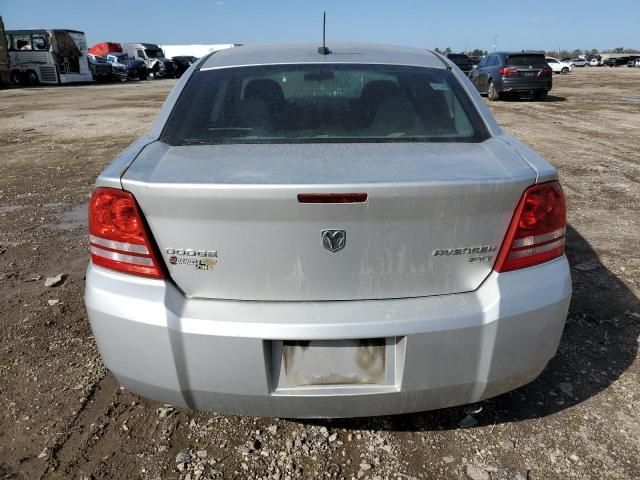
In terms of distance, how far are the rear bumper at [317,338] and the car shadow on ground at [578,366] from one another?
0.50 m

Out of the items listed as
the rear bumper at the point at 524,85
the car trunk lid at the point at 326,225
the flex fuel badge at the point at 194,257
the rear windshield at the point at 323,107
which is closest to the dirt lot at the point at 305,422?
the car trunk lid at the point at 326,225

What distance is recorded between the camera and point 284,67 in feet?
8.68

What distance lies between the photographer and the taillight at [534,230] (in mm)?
1848

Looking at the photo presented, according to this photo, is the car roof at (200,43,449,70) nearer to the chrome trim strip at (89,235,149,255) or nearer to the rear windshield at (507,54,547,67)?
the chrome trim strip at (89,235,149,255)

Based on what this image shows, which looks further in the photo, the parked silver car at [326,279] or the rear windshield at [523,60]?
the rear windshield at [523,60]

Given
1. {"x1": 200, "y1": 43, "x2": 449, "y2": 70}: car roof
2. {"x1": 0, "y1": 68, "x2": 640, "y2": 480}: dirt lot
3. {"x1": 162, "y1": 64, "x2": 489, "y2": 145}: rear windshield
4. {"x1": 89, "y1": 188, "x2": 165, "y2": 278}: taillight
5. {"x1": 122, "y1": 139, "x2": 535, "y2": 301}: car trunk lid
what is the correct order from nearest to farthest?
{"x1": 122, "y1": 139, "x2": 535, "y2": 301}: car trunk lid < {"x1": 89, "y1": 188, "x2": 165, "y2": 278}: taillight < {"x1": 0, "y1": 68, "x2": 640, "y2": 480}: dirt lot < {"x1": 162, "y1": 64, "x2": 489, "y2": 145}: rear windshield < {"x1": 200, "y1": 43, "x2": 449, "y2": 70}: car roof

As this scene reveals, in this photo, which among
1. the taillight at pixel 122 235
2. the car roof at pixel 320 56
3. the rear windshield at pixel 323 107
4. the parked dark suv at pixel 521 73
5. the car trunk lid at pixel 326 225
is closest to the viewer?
the car trunk lid at pixel 326 225

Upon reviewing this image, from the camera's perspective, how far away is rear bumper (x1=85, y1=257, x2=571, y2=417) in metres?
1.75

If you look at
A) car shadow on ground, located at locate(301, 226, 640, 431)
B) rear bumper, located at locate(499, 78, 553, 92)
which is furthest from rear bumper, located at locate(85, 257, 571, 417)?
rear bumper, located at locate(499, 78, 553, 92)

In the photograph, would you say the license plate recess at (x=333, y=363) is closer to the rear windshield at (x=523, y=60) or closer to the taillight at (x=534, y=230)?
the taillight at (x=534, y=230)

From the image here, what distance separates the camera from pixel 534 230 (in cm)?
189

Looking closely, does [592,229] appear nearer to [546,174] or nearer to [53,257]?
[546,174]

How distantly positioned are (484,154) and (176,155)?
1228mm

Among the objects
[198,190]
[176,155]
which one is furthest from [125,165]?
[198,190]
